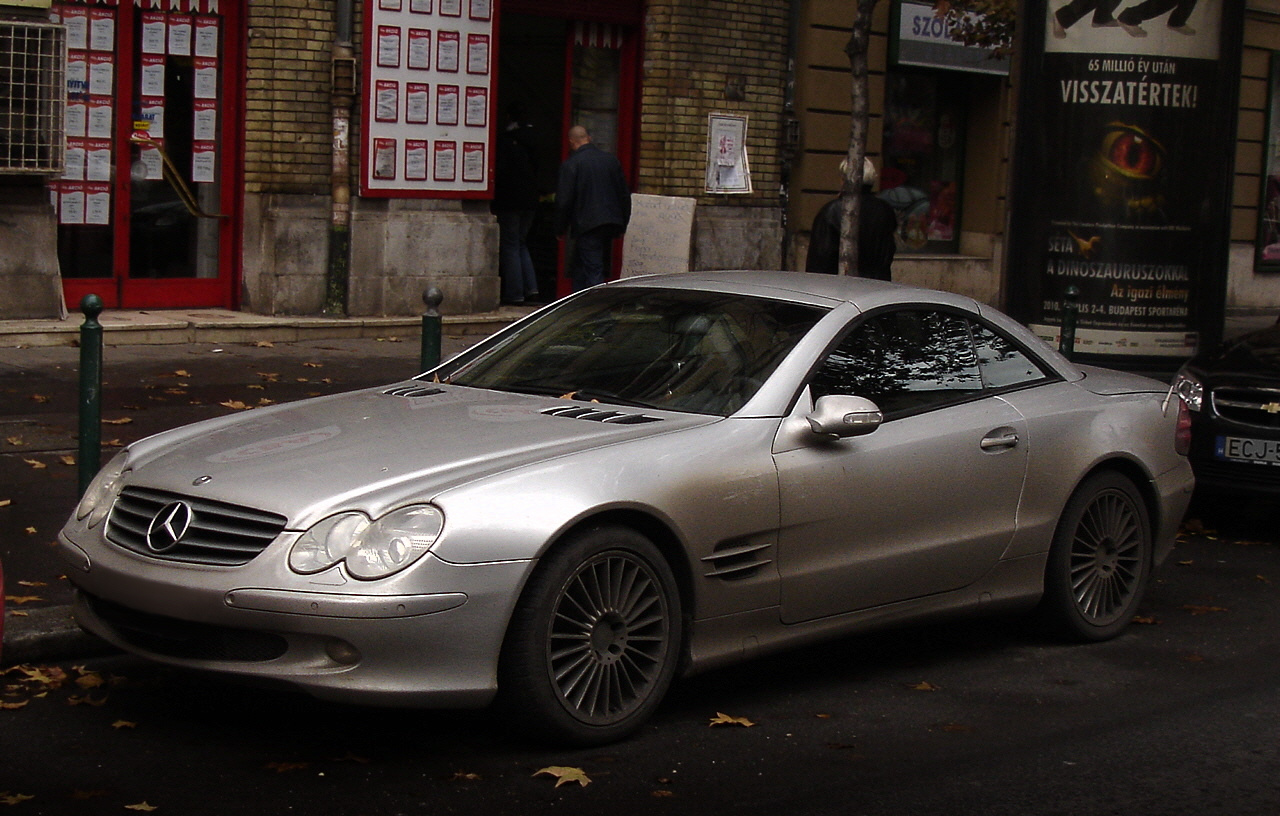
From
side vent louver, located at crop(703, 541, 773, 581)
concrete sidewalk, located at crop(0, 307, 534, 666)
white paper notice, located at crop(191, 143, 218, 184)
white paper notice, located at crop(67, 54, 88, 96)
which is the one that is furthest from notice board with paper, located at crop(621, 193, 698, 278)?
side vent louver, located at crop(703, 541, 773, 581)

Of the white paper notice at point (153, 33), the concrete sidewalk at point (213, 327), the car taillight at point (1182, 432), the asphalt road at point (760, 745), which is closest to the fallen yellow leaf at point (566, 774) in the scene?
the asphalt road at point (760, 745)

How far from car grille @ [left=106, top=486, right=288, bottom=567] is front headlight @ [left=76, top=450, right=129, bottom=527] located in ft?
0.38

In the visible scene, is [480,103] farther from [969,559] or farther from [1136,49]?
[969,559]

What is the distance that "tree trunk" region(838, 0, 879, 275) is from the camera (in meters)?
11.5

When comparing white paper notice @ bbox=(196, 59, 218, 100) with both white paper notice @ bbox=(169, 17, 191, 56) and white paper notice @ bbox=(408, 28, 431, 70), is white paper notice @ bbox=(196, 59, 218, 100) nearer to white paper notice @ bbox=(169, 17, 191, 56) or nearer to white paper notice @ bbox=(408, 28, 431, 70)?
white paper notice @ bbox=(169, 17, 191, 56)

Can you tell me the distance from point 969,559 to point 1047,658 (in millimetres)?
664

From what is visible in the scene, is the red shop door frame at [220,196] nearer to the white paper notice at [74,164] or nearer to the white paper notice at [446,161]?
the white paper notice at [74,164]

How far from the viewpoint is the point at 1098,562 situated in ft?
23.1

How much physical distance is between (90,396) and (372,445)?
2234 mm

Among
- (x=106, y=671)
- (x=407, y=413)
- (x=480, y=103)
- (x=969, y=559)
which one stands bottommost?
(x=106, y=671)

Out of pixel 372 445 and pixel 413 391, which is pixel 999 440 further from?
pixel 372 445

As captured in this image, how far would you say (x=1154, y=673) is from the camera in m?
6.64

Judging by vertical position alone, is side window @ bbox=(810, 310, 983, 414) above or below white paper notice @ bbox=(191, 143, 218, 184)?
below

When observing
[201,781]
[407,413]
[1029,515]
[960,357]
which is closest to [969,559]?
[1029,515]
